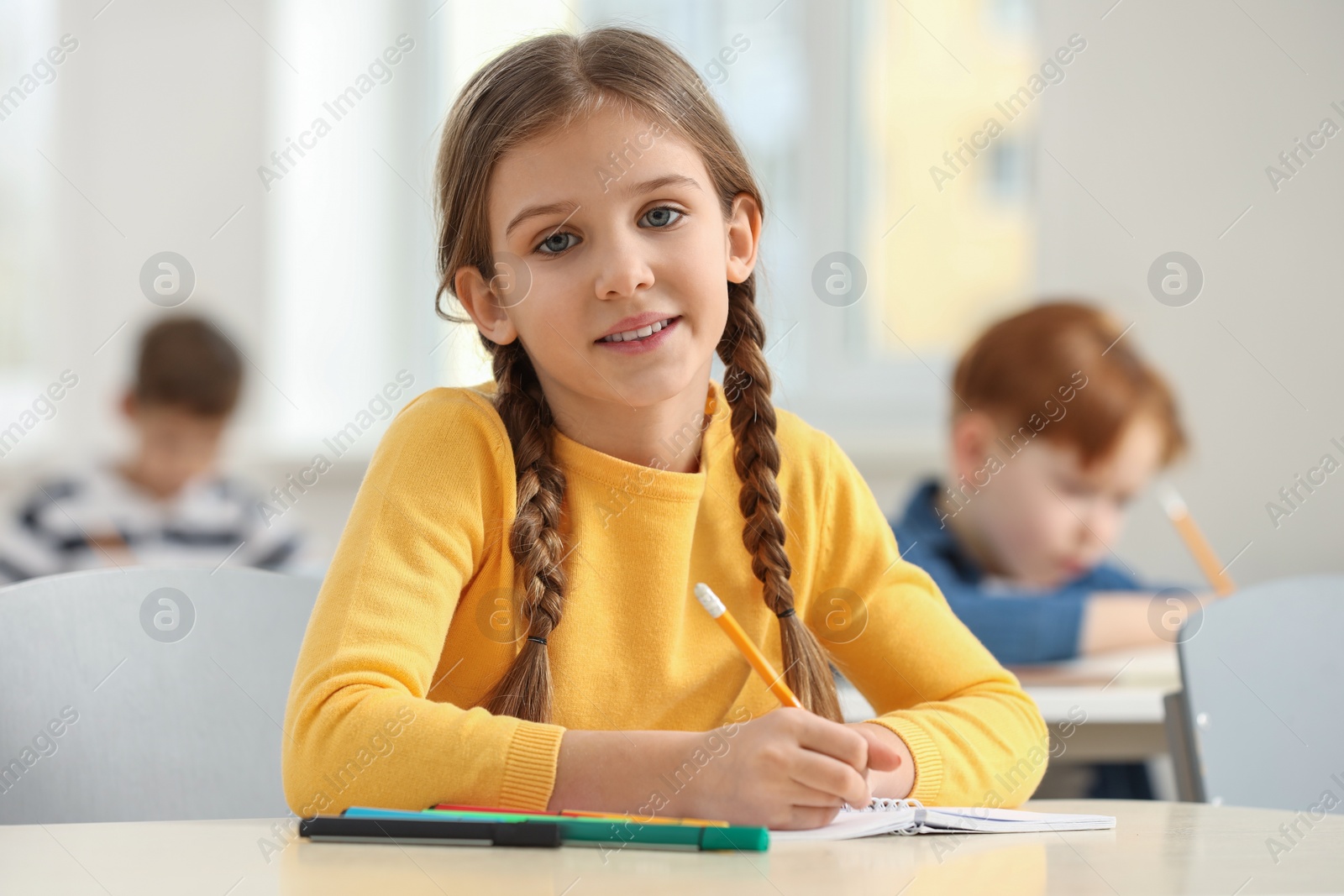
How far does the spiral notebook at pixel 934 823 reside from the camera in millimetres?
754

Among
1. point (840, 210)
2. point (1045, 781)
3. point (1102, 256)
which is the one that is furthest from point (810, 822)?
point (840, 210)

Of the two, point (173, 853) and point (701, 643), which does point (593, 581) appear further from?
point (173, 853)

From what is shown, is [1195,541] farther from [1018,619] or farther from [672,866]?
[672,866]

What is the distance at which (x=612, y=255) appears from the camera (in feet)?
3.26

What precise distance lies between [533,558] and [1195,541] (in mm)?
1871

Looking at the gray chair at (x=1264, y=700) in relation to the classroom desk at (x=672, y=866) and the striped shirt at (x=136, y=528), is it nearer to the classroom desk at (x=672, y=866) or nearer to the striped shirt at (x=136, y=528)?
the classroom desk at (x=672, y=866)

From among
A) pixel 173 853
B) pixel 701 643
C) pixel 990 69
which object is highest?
pixel 990 69

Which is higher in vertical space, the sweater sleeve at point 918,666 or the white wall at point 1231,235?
the white wall at point 1231,235

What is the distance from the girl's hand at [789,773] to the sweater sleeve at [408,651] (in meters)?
0.11

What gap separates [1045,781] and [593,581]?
43.7 inches

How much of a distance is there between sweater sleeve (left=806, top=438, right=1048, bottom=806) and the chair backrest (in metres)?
0.47

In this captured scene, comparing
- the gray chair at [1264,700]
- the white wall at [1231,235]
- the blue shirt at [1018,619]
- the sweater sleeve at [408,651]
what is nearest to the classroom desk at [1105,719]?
the gray chair at [1264,700]

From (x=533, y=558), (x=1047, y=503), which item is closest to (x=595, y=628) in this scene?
(x=533, y=558)

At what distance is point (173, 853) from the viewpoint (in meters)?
0.69
